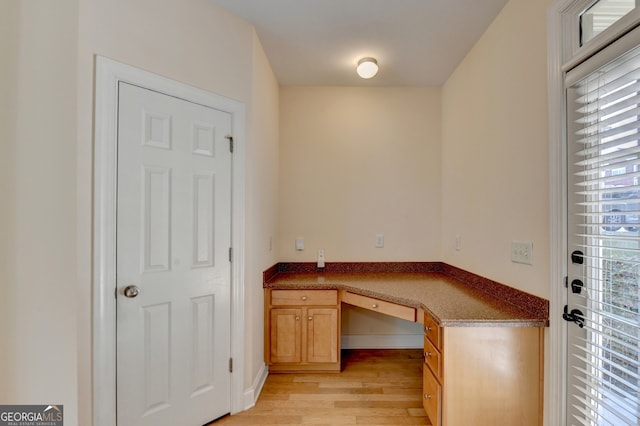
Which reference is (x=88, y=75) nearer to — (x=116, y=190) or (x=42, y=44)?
(x=116, y=190)

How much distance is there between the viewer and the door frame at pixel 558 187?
1315mm

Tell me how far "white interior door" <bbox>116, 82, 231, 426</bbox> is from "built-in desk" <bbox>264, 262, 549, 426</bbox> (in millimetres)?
614

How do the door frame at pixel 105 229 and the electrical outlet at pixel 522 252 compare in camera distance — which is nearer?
the door frame at pixel 105 229

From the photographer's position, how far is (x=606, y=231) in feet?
3.73

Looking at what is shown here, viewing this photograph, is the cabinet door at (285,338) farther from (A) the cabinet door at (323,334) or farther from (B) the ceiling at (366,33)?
(B) the ceiling at (366,33)

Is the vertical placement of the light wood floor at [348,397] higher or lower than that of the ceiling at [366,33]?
lower

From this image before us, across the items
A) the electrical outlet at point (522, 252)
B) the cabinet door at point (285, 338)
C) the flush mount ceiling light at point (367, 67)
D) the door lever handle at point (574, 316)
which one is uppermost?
the flush mount ceiling light at point (367, 67)

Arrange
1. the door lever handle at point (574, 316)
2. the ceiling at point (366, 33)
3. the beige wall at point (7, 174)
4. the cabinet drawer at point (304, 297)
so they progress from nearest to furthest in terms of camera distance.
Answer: the beige wall at point (7, 174), the door lever handle at point (574, 316), the ceiling at point (366, 33), the cabinet drawer at point (304, 297)

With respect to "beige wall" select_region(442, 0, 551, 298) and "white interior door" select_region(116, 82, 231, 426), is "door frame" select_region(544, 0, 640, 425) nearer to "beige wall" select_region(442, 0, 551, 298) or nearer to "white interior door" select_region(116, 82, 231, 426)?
"beige wall" select_region(442, 0, 551, 298)

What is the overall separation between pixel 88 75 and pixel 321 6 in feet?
4.63

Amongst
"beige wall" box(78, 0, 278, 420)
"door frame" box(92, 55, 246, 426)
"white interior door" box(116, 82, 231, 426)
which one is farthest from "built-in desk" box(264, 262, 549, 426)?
"door frame" box(92, 55, 246, 426)

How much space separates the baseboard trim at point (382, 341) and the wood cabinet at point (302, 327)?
0.56m

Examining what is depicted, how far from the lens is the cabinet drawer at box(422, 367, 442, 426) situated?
1486mm

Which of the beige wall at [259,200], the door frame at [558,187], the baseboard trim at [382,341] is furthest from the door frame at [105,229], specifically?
the door frame at [558,187]
